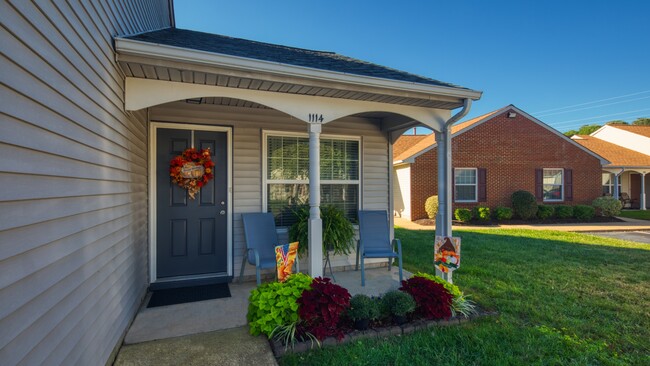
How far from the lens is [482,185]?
11.9 metres

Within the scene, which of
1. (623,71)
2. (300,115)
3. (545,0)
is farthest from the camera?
(623,71)

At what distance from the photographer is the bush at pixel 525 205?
1135cm

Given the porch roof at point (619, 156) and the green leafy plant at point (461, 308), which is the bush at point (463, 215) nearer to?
the porch roof at point (619, 156)

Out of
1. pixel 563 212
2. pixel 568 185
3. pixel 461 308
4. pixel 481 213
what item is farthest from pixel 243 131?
pixel 568 185

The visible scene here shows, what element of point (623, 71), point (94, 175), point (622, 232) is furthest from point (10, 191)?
point (623, 71)

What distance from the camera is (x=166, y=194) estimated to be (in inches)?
154

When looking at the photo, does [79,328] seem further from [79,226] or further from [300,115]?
[300,115]

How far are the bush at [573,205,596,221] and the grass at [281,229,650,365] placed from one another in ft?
22.8

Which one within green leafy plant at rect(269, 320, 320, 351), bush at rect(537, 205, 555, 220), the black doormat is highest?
bush at rect(537, 205, 555, 220)

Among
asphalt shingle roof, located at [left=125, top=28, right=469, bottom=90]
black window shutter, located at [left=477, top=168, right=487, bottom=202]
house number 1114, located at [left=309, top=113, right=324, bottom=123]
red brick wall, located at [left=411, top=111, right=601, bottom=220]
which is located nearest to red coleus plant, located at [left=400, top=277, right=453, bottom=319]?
house number 1114, located at [left=309, top=113, right=324, bottom=123]

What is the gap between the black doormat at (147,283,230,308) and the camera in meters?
3.45

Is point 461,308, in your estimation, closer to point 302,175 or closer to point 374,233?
point 374,233

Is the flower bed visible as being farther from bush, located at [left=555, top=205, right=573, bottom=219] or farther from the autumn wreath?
bush, located at [left=555, top=205, right=573, bottom=219]

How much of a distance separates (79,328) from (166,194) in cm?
243
